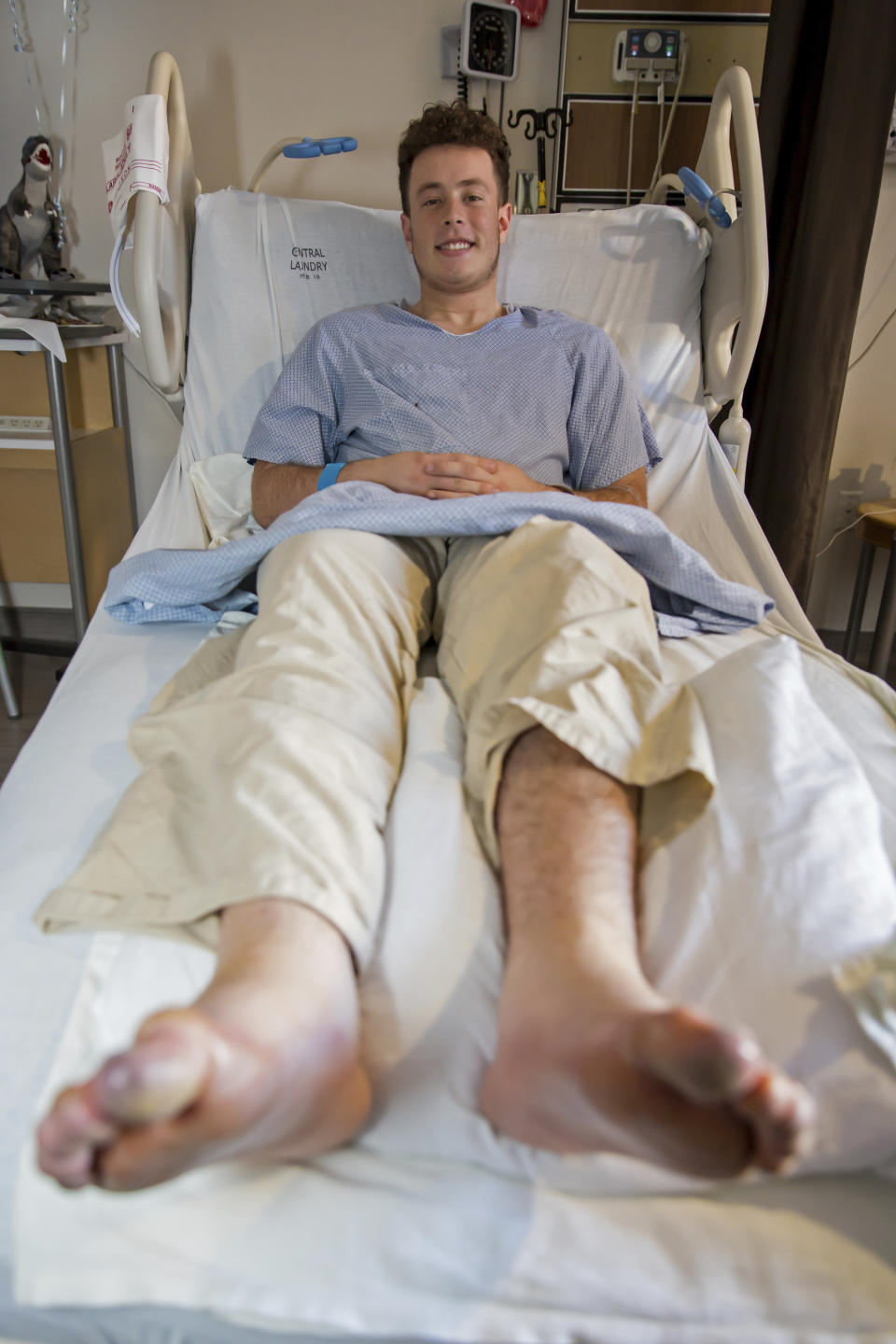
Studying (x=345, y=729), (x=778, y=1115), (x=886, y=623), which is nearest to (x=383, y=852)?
(x=345, y=729)

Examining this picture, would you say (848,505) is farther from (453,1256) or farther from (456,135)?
(453,1256)

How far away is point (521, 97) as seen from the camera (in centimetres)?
209

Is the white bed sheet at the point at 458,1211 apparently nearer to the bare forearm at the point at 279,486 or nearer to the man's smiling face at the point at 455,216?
the bare forearm at the point at 279,486

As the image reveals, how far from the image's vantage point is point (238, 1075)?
1.46 ft

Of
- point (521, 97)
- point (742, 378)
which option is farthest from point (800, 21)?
point (742, 378)

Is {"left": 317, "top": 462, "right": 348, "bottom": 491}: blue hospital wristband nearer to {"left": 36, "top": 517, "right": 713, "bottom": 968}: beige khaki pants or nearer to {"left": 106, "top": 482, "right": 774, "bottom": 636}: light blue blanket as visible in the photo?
{"left": 106, "top": 482, "right": 774, "bottom": 636}: light blue blanket

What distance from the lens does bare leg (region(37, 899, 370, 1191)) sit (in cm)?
41

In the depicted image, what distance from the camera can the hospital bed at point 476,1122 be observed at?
502 mm

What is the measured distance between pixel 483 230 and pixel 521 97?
847 millimetres

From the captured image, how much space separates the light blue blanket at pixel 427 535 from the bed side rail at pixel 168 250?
490 millimetres

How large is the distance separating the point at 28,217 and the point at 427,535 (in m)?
1.50

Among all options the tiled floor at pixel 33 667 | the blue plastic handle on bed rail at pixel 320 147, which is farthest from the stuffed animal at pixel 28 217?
the tiled floor at pixel 33 667

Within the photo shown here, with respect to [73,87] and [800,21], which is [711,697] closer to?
[800,21]

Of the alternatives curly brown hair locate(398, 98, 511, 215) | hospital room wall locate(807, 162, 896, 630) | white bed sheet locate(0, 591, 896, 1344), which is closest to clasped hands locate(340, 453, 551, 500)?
curly brown hair locate(398, 98, 511, 215)
